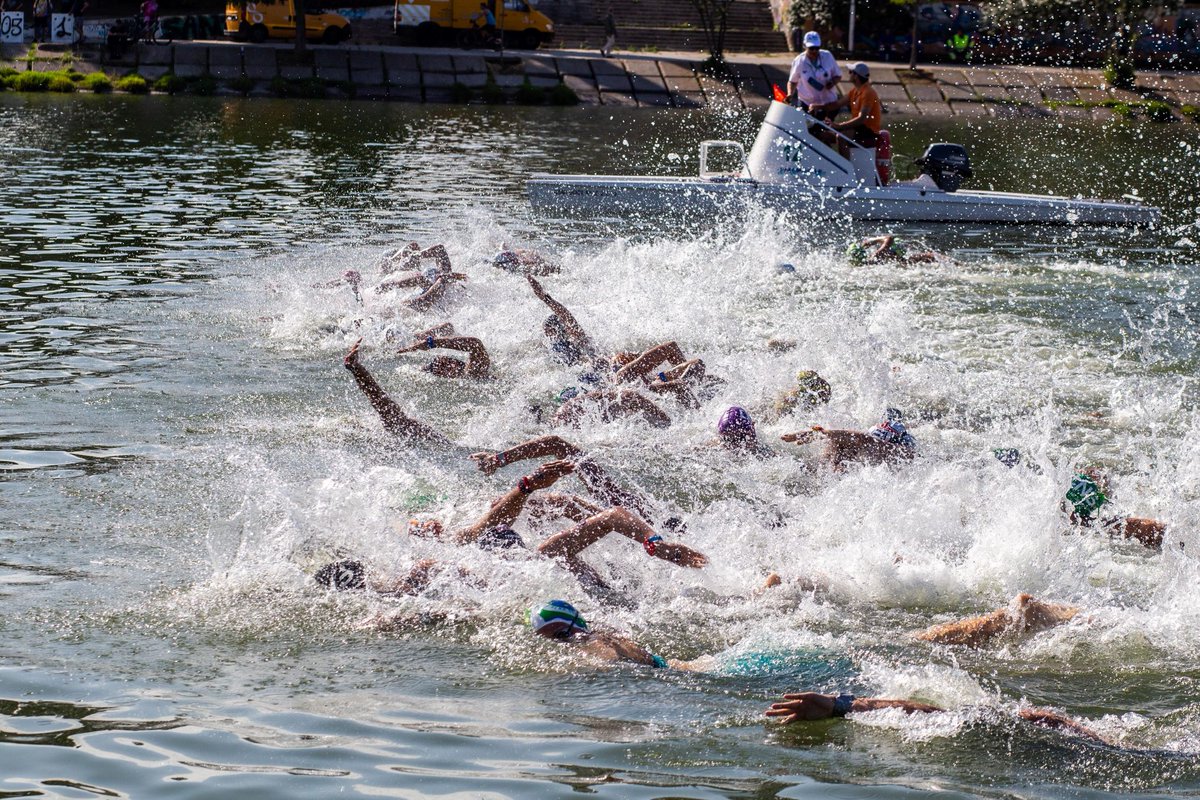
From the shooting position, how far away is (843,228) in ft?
70.6

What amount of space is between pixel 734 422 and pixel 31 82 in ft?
114

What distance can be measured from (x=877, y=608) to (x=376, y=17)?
46558 millimetres

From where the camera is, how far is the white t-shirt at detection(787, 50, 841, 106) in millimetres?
21141

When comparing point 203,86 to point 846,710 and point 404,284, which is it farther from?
point 846,710

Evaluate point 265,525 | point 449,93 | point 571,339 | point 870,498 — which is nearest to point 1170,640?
point 870,498

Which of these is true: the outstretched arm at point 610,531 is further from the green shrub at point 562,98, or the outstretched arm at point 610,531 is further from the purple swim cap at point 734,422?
the green shrub at point 562,98

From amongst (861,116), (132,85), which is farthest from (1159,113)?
(132,85)

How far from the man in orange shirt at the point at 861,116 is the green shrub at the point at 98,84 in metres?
25.8

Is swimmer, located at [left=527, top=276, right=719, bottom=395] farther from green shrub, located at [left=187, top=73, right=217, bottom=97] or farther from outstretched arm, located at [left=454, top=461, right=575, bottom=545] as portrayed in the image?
green shrub, located at [left=187, top=73, right=217, bottom=97]

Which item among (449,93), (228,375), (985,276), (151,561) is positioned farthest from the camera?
(449,93)

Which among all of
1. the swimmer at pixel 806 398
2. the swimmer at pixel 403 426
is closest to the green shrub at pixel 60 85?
the swimmer at pixel 403 426

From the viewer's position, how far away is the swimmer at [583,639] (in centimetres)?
731

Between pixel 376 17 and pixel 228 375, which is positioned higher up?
pixel 376 17

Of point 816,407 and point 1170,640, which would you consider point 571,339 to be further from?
point 1170,640
